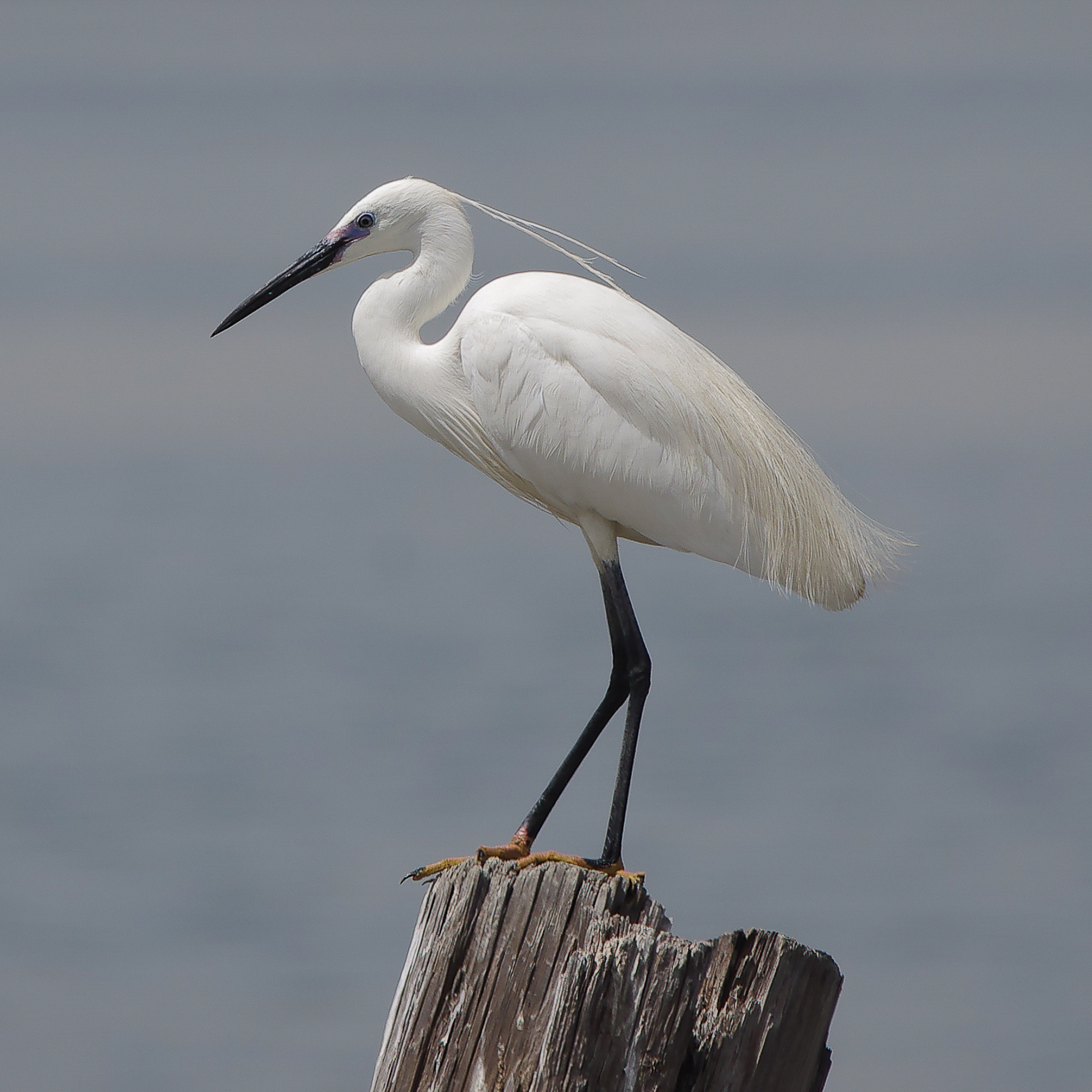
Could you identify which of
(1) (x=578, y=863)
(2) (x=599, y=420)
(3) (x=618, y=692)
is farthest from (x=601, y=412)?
(1) (x=578, y=863)

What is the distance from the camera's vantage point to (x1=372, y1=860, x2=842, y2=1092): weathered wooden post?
2.54 m

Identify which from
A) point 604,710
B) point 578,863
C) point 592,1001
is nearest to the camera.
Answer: point 592,1001

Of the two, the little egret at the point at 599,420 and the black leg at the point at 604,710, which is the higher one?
the little egret at the point at 599,420

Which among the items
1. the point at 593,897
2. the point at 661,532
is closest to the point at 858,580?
the point at 661,532

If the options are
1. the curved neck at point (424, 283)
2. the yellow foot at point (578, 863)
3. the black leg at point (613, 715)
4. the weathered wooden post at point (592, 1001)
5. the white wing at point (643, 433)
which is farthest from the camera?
the curved neck at point (424, 283)

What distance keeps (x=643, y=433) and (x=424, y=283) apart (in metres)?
0.83

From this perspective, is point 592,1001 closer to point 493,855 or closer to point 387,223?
point 493,855

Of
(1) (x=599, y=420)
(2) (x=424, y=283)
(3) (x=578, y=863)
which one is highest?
(2) (x=424, y=283)

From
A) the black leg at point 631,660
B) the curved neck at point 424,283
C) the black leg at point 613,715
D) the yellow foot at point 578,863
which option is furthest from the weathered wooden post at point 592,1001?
the curved neck at point 424,283

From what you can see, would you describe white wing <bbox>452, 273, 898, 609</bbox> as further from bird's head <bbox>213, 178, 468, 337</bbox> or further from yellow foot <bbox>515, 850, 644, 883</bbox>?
yellow foot <bbox>515, 850, 644, 883</bbox>

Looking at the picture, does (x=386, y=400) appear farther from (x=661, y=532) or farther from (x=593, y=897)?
(x=593, y=897)

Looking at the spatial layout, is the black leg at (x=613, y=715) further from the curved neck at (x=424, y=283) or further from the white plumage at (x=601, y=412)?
the curved neck at (x=424, y=283)

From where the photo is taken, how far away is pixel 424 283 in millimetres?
4289

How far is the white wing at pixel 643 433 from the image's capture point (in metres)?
4.05
